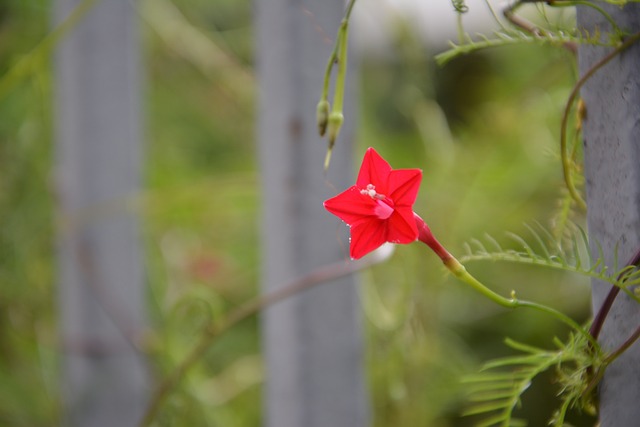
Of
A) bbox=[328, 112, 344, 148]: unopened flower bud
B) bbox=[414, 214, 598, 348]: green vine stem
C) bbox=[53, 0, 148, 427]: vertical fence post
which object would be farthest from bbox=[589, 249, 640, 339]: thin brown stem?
bbox=[53, 0, 148, 427]: vertical fence post

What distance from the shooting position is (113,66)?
936 mm

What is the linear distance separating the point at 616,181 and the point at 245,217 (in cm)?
144

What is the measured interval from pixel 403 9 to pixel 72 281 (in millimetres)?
537

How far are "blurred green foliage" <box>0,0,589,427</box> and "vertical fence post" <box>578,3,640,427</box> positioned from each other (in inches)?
8.5

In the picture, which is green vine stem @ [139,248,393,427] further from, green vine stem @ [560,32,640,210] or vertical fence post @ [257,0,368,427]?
green vine stem @ [560,32,640,210]

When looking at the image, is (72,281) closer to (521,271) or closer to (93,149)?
(93,149)

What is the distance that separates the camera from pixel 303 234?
0.58m

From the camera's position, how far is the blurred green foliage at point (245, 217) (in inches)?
33.0

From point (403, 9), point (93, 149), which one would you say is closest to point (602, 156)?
point (403, 9)

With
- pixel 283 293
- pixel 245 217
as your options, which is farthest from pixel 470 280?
pixel 245 217

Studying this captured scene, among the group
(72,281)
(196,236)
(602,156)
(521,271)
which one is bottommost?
(521,271)

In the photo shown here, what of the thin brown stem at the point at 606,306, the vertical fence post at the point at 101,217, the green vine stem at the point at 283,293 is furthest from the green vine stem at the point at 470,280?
the vertical fence post at the point at 101,217

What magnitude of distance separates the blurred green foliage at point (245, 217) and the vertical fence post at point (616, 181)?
0.71 ft

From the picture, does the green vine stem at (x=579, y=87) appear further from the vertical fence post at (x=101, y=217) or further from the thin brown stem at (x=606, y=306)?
the vertical fence post at (x=101, y=217)
